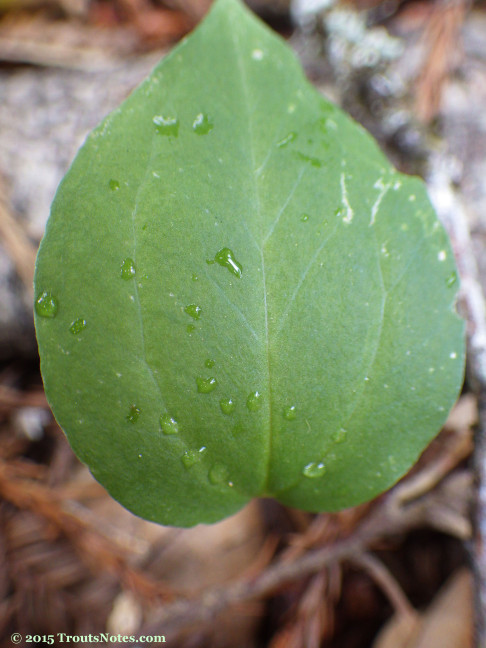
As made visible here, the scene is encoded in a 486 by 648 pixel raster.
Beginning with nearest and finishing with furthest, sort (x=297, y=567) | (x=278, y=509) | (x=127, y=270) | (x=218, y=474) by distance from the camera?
1. (x=127, y=270)
2. (x=218, y=474)
3. (x=297, y=567)
4. (x=278, y=509)

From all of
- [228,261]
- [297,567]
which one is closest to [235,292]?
[228,261]

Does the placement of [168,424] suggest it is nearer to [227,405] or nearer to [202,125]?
[227,405]

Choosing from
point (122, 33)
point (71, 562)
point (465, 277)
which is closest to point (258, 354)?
point (465, 277)

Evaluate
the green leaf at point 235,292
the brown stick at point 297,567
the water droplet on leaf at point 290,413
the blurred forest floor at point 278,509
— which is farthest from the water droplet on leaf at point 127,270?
the brown stick at point 297,567

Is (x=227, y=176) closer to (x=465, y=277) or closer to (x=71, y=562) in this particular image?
(x=465, y=277)

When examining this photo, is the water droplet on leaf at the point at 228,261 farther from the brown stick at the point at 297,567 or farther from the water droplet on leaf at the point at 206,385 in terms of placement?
the brown stick at the point at 297,567

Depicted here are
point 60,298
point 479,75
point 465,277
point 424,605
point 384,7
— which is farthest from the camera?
point 384,7
